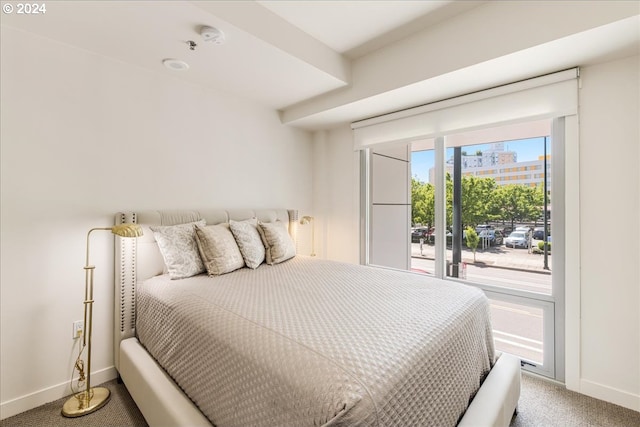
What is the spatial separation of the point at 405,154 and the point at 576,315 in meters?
2.00

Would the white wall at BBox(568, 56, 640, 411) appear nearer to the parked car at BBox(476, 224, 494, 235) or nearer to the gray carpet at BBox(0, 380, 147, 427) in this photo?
the parked car at BBox(476, 224, 494, 235)

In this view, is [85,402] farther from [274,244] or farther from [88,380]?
[274,244]

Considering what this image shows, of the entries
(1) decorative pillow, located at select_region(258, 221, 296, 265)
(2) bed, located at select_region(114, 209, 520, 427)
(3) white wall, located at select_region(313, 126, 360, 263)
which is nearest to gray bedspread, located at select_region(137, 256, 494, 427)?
(2) bed, located at select_region(114, 209, 520, 427)

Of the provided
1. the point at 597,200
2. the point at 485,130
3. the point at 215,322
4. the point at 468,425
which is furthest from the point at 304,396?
the point at 485,130

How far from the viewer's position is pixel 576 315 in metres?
2.06

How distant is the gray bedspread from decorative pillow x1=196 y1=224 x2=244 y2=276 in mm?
186

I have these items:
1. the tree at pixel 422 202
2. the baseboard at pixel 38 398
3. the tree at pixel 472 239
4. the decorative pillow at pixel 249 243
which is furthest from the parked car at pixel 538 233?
the baseboard at pixel 38 398

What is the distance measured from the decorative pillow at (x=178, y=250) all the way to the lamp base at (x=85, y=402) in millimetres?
868

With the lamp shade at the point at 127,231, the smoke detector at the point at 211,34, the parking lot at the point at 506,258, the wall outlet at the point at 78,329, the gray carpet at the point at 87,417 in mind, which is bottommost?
the gray carpet at the point at 87,417

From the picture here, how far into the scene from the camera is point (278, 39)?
2062 millimetres

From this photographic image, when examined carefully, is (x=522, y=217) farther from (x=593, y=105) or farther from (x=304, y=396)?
(x=304, y=396)

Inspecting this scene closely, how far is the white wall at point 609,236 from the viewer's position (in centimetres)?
188

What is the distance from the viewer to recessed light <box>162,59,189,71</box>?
7.29ft

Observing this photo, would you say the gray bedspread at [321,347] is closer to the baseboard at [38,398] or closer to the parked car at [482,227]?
the baseboard at [38,398]
